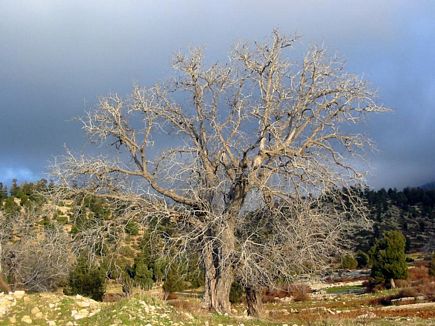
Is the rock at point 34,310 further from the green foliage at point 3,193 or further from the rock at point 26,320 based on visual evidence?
the green foliage at point 3,193

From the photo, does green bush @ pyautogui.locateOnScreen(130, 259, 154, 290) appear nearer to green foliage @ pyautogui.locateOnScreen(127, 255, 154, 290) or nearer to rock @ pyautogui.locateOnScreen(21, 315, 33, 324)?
green foliage @ pyautogui.locateOnScreen(127, 255, 154, 290)

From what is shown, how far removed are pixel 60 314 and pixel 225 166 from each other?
24.3 ft

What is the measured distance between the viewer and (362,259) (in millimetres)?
70750

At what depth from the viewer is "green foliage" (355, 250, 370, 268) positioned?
69.9 metres

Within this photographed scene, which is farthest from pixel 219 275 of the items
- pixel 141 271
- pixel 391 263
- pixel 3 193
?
pixel 3 193

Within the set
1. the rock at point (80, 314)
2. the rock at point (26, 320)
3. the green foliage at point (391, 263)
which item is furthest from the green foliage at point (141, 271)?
the rock at point (26, 320)

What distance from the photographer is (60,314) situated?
41.9 feet

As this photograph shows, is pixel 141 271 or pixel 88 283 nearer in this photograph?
pixel 88 283

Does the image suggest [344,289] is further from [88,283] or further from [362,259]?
[362,259]

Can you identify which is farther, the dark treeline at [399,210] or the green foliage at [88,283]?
the dark treeline at [399,210]

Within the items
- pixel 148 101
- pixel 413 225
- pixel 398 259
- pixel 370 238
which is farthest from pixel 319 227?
pixel 413 225

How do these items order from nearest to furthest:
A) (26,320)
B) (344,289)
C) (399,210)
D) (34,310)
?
1. (26,320)
2. (34,310)
3. (344,289)
4. (399,210)

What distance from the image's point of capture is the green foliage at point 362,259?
6988cm

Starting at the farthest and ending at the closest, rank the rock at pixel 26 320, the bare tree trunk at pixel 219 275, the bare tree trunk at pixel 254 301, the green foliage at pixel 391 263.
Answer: the green foliage at pixel 391 263, the bare tree trunk at pixel 254 301, the bare tree trunk at pixel 219 275, the rock at pixel 26 320
